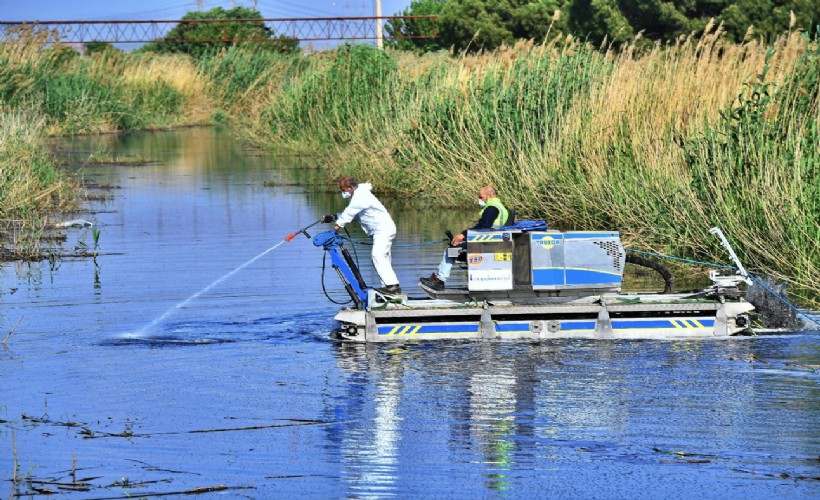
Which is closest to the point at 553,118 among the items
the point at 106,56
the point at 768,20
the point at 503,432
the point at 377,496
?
the point at 503,432

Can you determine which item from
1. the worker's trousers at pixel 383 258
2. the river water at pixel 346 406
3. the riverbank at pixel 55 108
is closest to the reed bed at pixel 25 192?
the riverbank at pixel 55 108

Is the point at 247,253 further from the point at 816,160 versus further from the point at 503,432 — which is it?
the point at 503,432

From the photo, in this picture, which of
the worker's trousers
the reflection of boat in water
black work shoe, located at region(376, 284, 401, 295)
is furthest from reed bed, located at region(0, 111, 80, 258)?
the reflection of boat in water

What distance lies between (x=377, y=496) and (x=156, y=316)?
707 centimetres

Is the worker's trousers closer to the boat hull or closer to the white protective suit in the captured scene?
the white protective suit

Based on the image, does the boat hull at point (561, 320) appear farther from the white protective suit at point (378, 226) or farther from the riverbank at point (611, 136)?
the riverbank at point (611, 136)

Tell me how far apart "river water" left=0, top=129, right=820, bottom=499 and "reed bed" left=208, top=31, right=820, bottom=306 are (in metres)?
2.94

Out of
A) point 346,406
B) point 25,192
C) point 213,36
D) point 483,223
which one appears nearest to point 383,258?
point 483,223

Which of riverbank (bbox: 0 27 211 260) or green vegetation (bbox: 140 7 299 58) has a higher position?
green vegetation (bbox: 140 7 299 58)

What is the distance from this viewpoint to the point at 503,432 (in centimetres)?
995

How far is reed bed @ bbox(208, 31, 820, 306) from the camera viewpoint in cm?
1576

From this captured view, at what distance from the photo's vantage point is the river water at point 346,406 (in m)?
8.82

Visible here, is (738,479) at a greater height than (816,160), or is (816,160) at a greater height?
(816,160)

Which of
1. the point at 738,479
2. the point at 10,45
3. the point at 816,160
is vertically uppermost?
the point at 10,45
